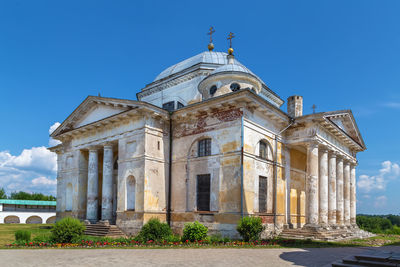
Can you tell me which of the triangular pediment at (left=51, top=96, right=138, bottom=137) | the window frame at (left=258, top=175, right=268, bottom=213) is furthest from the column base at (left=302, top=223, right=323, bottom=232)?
the triangular pediment at (left=51, top=96, right=138, bottom=137)

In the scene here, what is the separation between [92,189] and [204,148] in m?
8.41

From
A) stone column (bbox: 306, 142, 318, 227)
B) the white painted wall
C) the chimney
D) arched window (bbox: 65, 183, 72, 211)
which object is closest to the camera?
stone column (bbox: 306, 142, 318, 227)

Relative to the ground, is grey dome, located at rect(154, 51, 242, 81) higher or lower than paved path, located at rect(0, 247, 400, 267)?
higher

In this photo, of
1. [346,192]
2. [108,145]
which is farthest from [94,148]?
[346,192]

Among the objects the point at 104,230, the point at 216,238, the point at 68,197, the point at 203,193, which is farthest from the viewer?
the point at 68,197

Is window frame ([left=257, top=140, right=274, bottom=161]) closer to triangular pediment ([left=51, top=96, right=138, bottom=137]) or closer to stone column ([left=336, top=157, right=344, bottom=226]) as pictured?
triangular pediment ([left=51, top=96, right=138, bottom=137])

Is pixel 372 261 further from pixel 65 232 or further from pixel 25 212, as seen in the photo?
pixel 25 212

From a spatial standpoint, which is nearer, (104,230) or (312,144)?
(104,230)

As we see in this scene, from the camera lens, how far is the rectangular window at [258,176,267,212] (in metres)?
18.1

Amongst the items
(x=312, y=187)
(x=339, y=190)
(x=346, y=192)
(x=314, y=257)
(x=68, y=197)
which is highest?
(x=312, y=187)

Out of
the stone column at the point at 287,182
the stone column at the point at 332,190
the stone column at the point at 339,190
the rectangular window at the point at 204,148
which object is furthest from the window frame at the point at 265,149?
the stone column at the point at 339,190

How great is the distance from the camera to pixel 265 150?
1917 cm

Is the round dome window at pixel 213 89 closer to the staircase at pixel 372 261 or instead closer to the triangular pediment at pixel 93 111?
the triangular pediment at pixel 93 111

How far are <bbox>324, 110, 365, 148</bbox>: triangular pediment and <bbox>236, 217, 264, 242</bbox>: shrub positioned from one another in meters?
8.80
